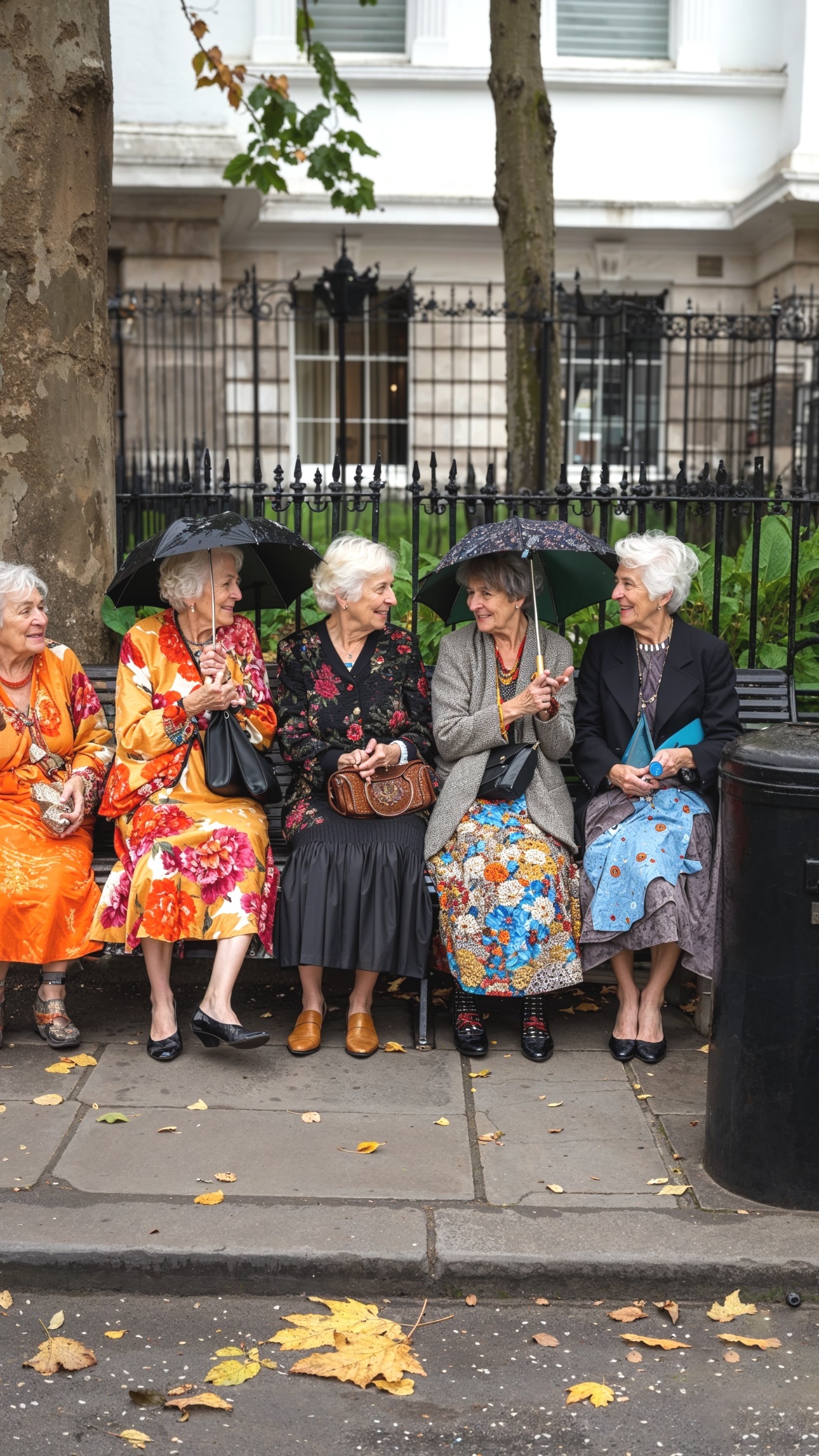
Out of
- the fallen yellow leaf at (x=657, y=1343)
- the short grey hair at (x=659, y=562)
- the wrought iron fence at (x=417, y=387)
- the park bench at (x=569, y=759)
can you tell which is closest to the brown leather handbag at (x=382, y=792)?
the park bench at (x=569, y=759)

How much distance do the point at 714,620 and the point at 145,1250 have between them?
3.27m

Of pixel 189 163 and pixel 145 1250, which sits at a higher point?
pixel 189 163

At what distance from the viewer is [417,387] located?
A: 1658 centimetres

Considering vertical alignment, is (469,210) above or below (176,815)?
above

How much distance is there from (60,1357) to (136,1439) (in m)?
0.32

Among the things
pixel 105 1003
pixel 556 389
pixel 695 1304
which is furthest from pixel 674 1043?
pixel 556 389

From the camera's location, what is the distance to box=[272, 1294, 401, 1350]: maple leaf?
311 centimetres

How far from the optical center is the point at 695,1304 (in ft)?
10.8

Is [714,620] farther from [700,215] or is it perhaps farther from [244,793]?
[700,215]

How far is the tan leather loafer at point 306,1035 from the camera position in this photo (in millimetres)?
4555

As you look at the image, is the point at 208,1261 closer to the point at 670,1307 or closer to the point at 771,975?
the point at 670,1307

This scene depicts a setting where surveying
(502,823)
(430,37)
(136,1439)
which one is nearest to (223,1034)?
(502,823)

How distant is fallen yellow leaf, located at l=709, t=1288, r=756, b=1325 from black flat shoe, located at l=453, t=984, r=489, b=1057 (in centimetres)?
141

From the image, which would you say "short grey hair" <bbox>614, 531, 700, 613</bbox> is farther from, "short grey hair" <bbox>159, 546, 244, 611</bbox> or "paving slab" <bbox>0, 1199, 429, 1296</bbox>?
"paving slab" <bbox>0, 1199, 429, 1296</bbox>
